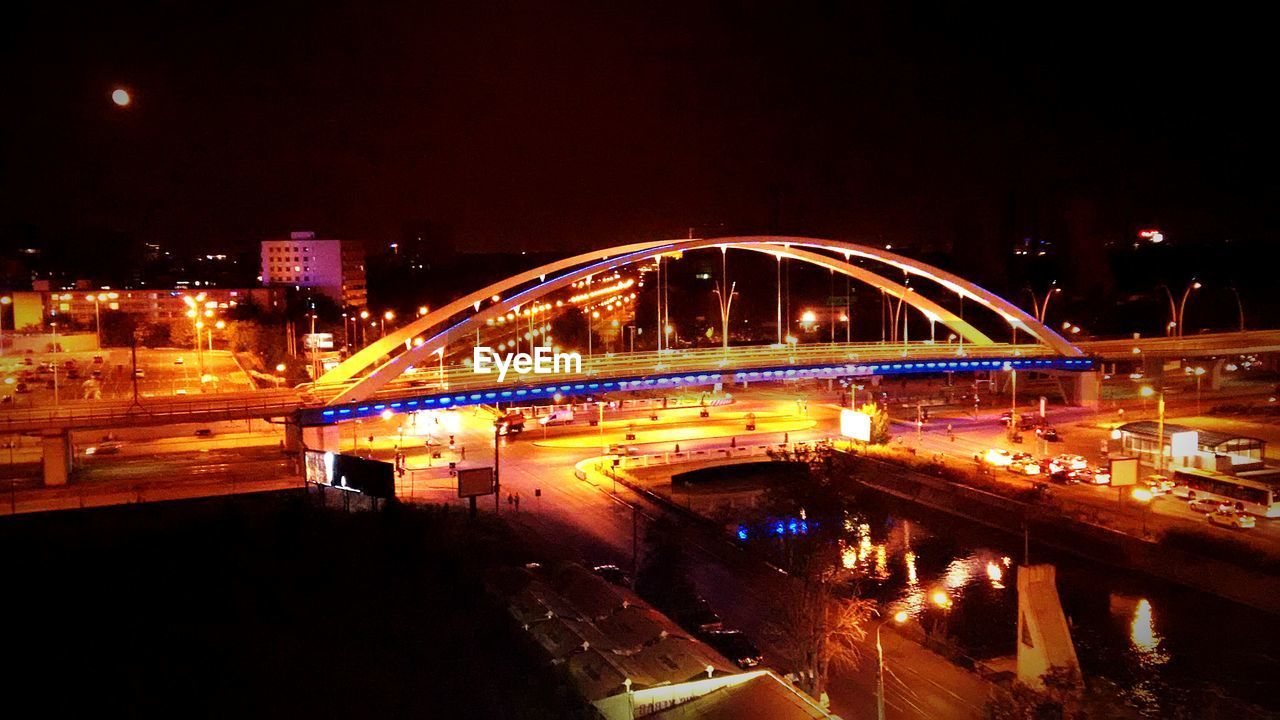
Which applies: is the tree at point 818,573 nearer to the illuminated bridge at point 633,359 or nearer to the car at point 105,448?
the illuminated bridge at point 633,359

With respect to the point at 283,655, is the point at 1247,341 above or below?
above

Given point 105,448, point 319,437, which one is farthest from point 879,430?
point 105,448

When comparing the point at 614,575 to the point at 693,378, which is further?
the point at 693,378

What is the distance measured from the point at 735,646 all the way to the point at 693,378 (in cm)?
2170

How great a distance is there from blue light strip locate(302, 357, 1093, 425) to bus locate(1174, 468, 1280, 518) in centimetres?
1519

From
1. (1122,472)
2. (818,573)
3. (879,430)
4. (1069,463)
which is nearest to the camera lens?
(818,573)

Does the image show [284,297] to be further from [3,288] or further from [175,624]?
[175,624]

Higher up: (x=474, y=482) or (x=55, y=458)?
(x=55, y=458)

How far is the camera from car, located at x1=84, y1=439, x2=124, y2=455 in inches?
1278

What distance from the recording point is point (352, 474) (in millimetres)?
22875

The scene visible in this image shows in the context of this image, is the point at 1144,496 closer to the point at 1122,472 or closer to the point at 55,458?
the point at 1122,472

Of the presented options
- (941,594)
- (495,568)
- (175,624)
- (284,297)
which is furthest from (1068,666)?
(284,297)

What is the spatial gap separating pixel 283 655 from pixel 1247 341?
55.8 m

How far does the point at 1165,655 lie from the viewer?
1845 cm
